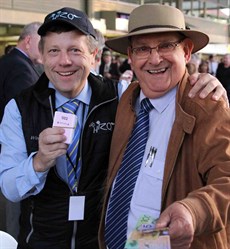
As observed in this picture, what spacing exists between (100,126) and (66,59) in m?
0.39

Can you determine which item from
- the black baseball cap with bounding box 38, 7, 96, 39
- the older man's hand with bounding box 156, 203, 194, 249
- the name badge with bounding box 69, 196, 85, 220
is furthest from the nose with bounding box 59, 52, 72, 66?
the older man's hand with bounding box 156, 203, 194, 249

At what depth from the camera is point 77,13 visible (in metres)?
2.01

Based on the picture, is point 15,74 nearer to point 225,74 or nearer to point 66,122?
point 66,122

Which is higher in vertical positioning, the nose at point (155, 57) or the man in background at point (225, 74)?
the man in background at point (225, 74)

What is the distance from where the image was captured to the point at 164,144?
1781 mm

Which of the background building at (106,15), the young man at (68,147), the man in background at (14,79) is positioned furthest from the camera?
the background building at (106,15)

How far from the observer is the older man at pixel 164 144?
5.07ft

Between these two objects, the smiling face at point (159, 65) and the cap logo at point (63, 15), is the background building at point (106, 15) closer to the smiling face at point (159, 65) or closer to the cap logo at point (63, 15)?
the cap logo at point (63, 15)

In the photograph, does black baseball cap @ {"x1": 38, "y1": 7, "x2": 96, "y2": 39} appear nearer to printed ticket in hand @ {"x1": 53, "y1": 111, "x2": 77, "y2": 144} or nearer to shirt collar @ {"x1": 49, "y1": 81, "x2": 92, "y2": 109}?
shirt collar @ {"x1": 49, "y1": 81, "x2": 92, "y2": 109}

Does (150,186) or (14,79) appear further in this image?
(14,79)

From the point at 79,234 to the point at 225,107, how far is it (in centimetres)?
97

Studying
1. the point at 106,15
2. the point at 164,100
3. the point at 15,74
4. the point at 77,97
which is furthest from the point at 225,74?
the point at 106,15

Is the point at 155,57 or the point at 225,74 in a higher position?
the point at 225,74

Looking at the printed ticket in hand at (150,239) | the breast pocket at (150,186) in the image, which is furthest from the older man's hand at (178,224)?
the breast pocket at (150,186)
